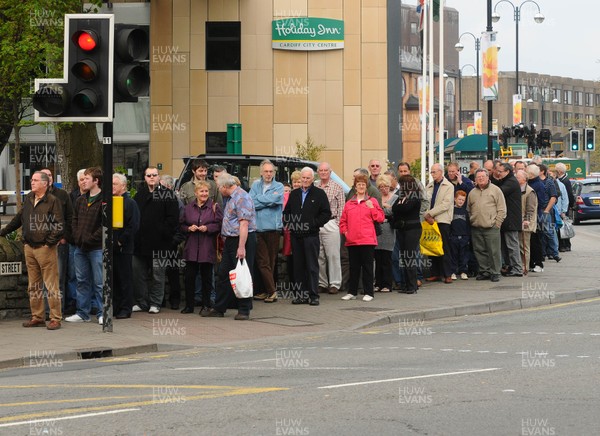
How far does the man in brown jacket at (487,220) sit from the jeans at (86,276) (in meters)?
7.46

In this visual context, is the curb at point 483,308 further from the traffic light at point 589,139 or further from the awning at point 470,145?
the traffic light at point 589,139

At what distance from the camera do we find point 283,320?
15.9 m

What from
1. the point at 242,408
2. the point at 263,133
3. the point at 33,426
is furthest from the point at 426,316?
the point at 263,133

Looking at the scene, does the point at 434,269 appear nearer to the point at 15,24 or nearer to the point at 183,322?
the point at 183,322

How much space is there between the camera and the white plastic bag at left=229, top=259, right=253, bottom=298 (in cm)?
1552

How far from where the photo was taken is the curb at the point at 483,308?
51.7 ft

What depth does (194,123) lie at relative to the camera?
43.3 meters

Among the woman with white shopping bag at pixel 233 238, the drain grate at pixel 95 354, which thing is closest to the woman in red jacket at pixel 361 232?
the woman with white shopping bag at pixel 233 238

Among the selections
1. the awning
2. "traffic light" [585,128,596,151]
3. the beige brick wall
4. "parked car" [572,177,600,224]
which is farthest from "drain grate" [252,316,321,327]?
"traffic light" [585,128,596,151]

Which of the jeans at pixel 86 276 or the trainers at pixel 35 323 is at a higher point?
the jeans at pixel 86 276

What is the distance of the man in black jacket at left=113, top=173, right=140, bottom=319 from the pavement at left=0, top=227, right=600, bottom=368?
A: 0.89 ft

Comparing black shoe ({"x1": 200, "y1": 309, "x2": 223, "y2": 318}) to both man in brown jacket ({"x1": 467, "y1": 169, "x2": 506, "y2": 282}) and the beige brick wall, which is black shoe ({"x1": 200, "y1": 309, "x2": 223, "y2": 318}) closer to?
man in brown jacket ({"x1": 467, "y1": 169, "x2": 506, "y2": 282})

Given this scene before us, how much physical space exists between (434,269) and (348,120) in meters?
23.6

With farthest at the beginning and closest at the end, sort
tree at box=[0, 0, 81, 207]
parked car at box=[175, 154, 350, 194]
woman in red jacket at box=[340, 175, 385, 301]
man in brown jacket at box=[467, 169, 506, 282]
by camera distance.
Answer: tree at box=[0, 0, 81, 207] → parked car at box=[175, 154, 350, 194] → man in brown jacket at box=[467, 169, 506, 282] → woman in red jacket at box=[340, 175, 385, 301]
